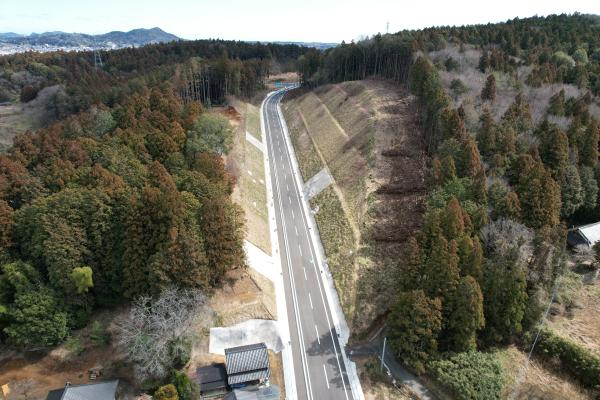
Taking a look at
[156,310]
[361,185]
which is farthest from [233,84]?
[156,310]

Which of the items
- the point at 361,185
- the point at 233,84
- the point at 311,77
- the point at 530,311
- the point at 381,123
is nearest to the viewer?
the point at 530,311

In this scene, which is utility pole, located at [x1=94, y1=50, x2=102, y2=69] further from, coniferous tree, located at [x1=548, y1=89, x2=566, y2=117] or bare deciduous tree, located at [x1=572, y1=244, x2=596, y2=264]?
bare deciduous tree, located at [x1=572, y1=244, x2=596, y2=264]

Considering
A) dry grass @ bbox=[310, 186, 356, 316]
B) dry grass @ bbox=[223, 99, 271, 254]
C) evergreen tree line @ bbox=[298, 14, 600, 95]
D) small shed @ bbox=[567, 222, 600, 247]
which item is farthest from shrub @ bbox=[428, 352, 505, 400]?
evergreen tree line @ bbox=[298, 14, 600, 95]

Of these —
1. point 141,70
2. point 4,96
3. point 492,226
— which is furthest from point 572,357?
point 4,96

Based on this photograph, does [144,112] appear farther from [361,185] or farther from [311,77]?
[311,77]

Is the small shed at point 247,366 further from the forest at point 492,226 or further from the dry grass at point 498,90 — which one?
the dry grass at point 498,90

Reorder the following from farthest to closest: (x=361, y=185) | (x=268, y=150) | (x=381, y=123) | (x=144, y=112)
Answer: (x=268, y=150), (x=381, y=123), (x=144, y=112), (x=361, y=185)

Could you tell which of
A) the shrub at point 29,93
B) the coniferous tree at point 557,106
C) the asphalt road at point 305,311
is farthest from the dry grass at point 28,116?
the coniferous tree at point 557,106
